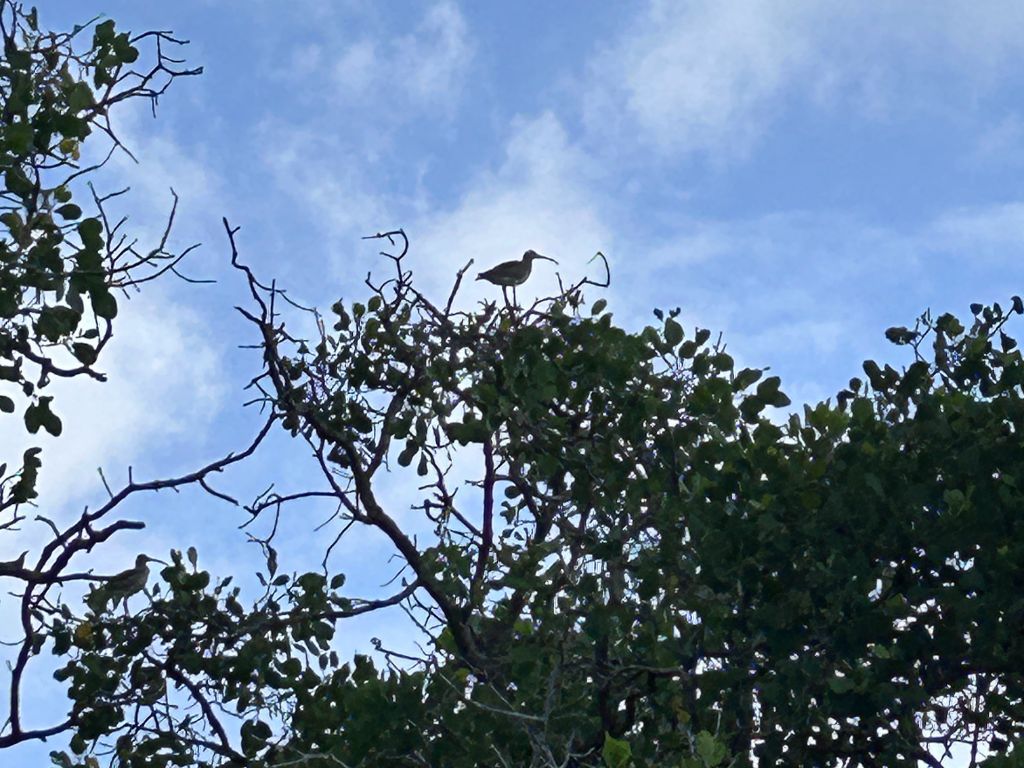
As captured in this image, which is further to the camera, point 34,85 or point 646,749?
point 34,85

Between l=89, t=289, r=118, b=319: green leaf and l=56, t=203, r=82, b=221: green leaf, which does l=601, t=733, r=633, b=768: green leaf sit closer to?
l=89, t=289, r=118, b=319: green leaf

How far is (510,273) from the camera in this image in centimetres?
691

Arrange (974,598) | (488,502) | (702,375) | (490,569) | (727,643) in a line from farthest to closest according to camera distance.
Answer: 1. (488,502)
2. (490,569)
3. (702,375)
4. (727,643)
5. (974,598)

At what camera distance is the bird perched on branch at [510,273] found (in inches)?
271

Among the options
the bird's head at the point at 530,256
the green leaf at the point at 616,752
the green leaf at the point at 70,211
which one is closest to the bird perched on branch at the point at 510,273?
the bird's head at the point at 530,256

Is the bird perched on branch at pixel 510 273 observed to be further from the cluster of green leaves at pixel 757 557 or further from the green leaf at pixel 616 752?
the green leaf at pixel 616 752

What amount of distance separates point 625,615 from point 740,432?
0.97 metres

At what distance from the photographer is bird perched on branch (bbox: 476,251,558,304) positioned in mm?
6871

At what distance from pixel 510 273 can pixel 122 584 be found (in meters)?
2.48

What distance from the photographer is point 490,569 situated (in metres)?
6.82

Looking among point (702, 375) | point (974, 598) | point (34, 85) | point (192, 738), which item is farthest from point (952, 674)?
point (34, 85)

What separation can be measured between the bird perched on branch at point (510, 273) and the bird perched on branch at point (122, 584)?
2183mm

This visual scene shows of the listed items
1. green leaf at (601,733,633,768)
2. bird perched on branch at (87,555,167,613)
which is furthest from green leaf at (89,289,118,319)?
green leaf at (601,733,633,768)

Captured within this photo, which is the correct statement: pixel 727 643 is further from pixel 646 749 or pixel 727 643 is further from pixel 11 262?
pixel 11 262
